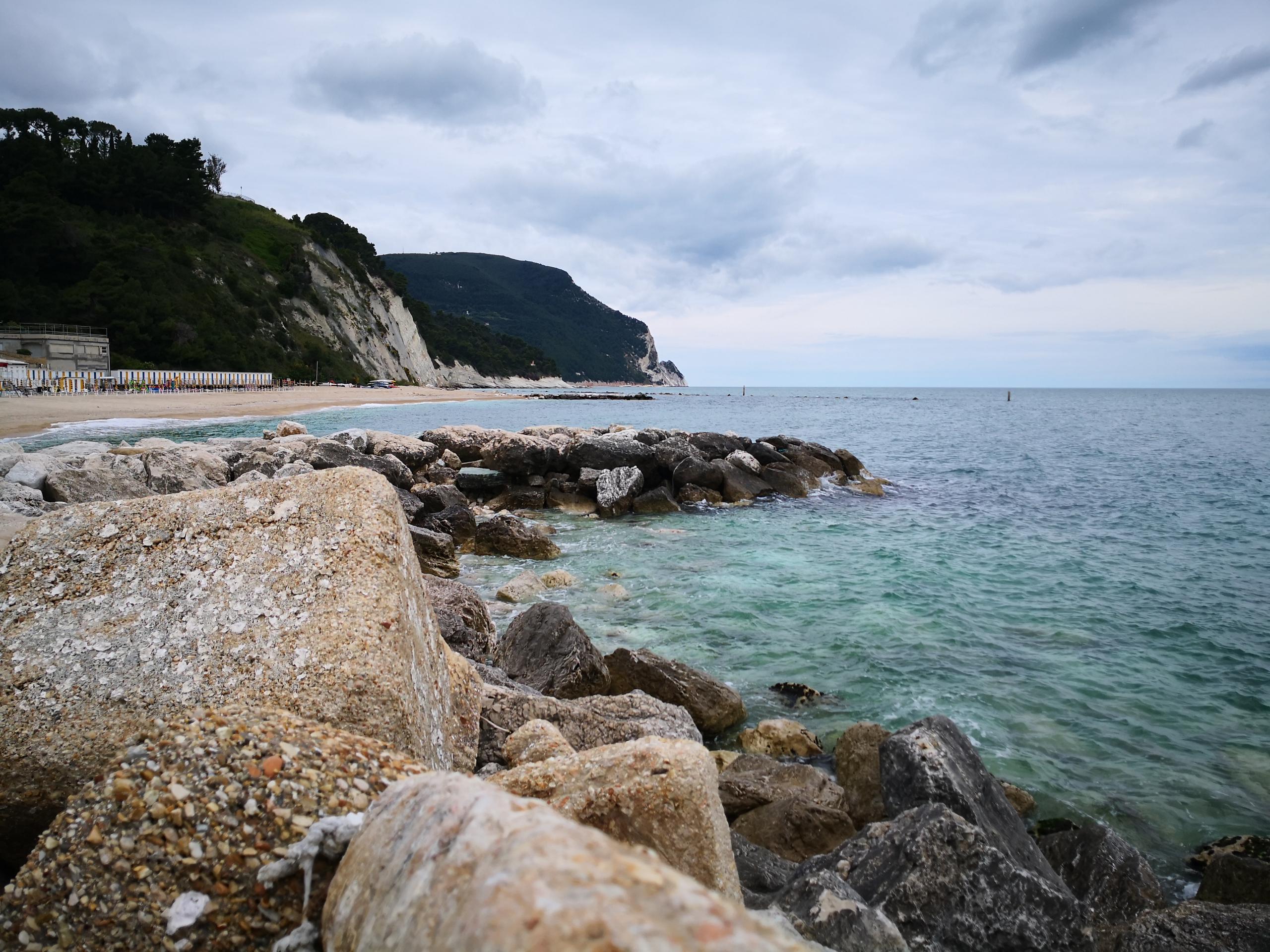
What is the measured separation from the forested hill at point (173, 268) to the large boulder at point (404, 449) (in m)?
49.0

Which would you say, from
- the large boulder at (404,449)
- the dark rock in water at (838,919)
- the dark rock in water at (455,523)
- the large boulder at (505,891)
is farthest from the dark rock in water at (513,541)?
the large boulder at (505,891)

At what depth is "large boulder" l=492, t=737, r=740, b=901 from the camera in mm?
2918

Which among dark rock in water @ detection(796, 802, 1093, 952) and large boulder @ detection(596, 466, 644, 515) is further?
large boulder @ detection(596, 466, 644, 515)

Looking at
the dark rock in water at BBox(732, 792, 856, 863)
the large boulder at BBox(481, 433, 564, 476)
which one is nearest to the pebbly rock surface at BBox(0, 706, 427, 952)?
the dark rock in water at BBox(732, 792, 856, 863)

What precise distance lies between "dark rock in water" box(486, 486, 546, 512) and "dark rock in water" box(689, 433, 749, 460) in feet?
22.2

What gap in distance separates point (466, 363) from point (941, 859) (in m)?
137

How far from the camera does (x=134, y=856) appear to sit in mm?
2262

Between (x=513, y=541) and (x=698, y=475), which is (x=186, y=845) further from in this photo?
(x=698, y=475)

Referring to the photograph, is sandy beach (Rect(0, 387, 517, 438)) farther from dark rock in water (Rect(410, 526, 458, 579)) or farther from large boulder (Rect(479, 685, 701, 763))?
large boulder (Rect(479, 685, 701, 763))

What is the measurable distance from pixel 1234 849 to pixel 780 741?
3729 millimetres

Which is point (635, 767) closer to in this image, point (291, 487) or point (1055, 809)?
point (291, 487)

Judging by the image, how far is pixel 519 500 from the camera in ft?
69.6

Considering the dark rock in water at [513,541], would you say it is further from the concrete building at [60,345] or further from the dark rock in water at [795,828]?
the concrete building at [60,345]

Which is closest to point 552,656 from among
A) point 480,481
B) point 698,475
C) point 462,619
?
point 462,619
